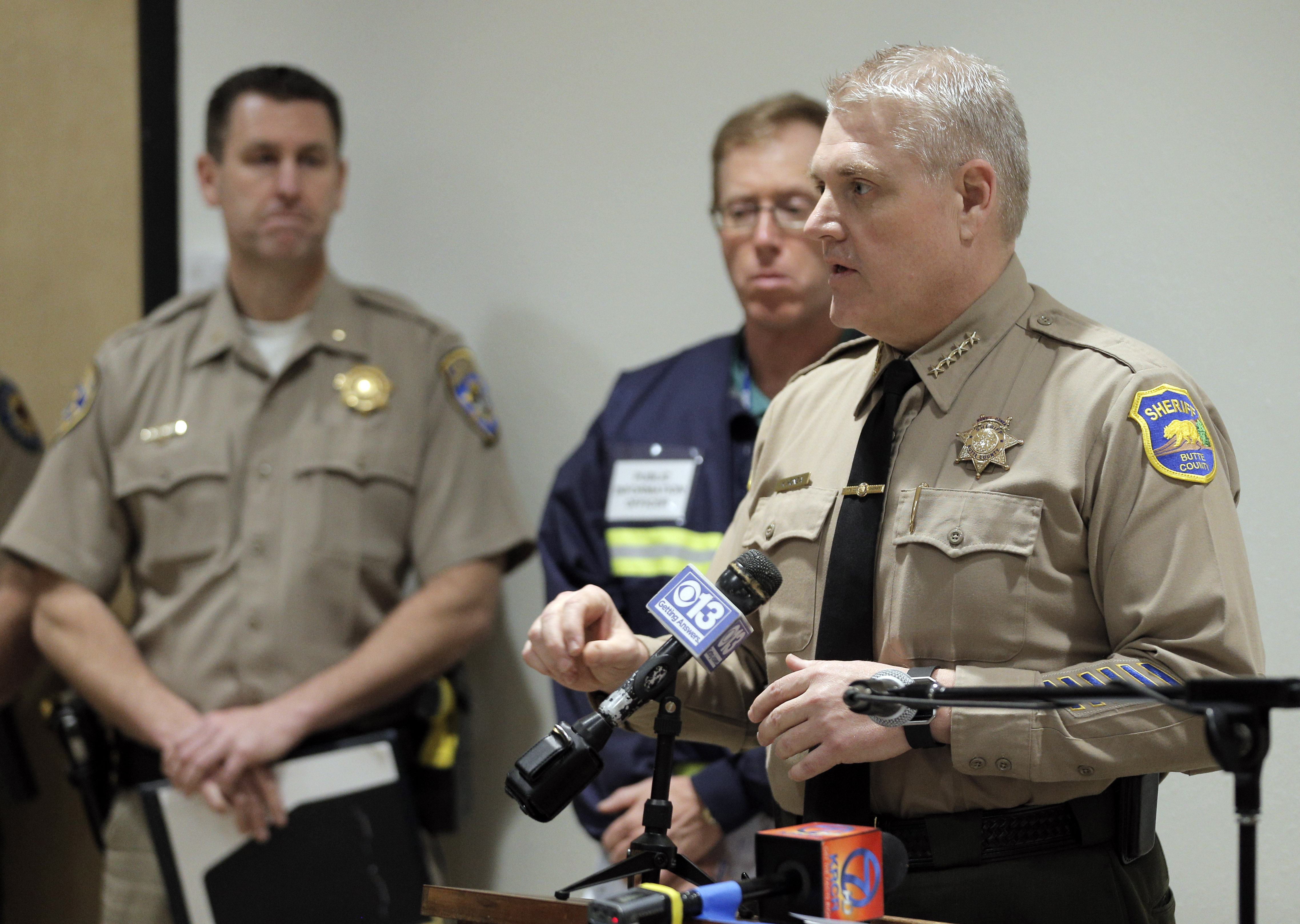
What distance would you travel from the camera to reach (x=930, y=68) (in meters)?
1.39

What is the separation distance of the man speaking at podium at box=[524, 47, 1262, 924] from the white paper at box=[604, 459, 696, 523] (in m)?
0.67

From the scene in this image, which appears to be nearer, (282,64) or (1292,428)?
(1292,428)

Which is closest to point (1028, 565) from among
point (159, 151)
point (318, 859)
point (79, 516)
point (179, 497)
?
point (318, 859)

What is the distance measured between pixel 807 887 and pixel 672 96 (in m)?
1.95

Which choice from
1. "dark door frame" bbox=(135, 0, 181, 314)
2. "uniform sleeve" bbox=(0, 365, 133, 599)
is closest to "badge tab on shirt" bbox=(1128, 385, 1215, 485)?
"uniform sleeve" bbox=(0, 365, 133, 599)

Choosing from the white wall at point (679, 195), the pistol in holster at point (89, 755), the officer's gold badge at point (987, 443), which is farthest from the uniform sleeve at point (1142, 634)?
the pistol in holster at point (89, 755)

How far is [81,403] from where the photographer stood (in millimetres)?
2607

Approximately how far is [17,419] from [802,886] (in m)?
2.54

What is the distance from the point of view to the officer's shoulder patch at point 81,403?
2.57 meters

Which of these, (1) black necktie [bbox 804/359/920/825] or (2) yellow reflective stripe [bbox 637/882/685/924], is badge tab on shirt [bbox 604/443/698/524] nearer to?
(1) black necktie [bbox 804/359/920/825]

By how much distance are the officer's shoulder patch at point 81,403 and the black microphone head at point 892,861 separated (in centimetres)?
204

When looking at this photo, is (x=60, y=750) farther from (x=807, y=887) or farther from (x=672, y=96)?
(x=807, y=887)

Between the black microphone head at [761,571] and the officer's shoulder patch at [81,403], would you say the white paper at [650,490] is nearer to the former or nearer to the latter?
the black microphone head at [761,571]

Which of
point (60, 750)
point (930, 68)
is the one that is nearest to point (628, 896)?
point (930, 68)
